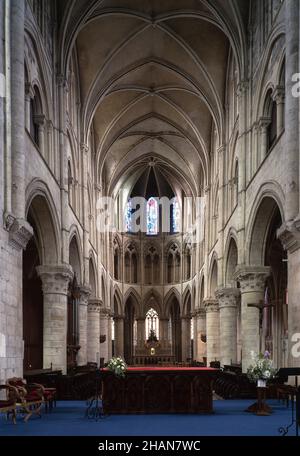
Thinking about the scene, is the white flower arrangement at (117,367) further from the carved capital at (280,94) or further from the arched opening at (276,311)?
the arched opening at (276,311)

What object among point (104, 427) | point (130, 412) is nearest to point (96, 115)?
point (130, 412)

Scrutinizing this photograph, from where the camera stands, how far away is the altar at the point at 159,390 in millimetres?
15680

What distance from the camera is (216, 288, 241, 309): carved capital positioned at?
99.7 feet

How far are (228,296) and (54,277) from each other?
10232mm

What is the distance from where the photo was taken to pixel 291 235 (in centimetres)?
1664

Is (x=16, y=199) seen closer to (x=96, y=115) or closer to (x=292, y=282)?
(x=292, y=282)

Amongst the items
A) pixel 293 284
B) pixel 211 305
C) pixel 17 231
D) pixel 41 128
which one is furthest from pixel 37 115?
pixel 211 305

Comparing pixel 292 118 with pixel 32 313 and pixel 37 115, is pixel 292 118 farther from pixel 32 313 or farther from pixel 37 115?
pixel 32 313

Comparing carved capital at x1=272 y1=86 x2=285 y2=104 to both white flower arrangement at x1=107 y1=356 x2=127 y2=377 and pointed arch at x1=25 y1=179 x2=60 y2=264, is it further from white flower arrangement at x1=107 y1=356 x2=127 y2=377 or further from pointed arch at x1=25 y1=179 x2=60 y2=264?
white flower arrangement at x1=107 y1=356 x2=127 y2=377

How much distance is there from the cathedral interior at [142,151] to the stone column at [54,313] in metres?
0.04

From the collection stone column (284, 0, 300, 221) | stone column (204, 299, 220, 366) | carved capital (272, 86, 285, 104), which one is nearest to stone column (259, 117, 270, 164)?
carved capital (272, 86, 285, 104)

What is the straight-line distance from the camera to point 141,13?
29.3 m

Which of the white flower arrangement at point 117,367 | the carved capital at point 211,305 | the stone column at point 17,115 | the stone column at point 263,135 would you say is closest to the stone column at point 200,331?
the carved capital at point 211,305

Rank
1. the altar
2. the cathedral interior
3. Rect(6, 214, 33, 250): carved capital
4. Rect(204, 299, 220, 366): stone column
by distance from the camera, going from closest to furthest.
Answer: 1. the altar
2. Rect(6, 214, 33, 250): carved capital
3. the cathedral interior
4. Rect(204, 299, 220, 366): stone column
